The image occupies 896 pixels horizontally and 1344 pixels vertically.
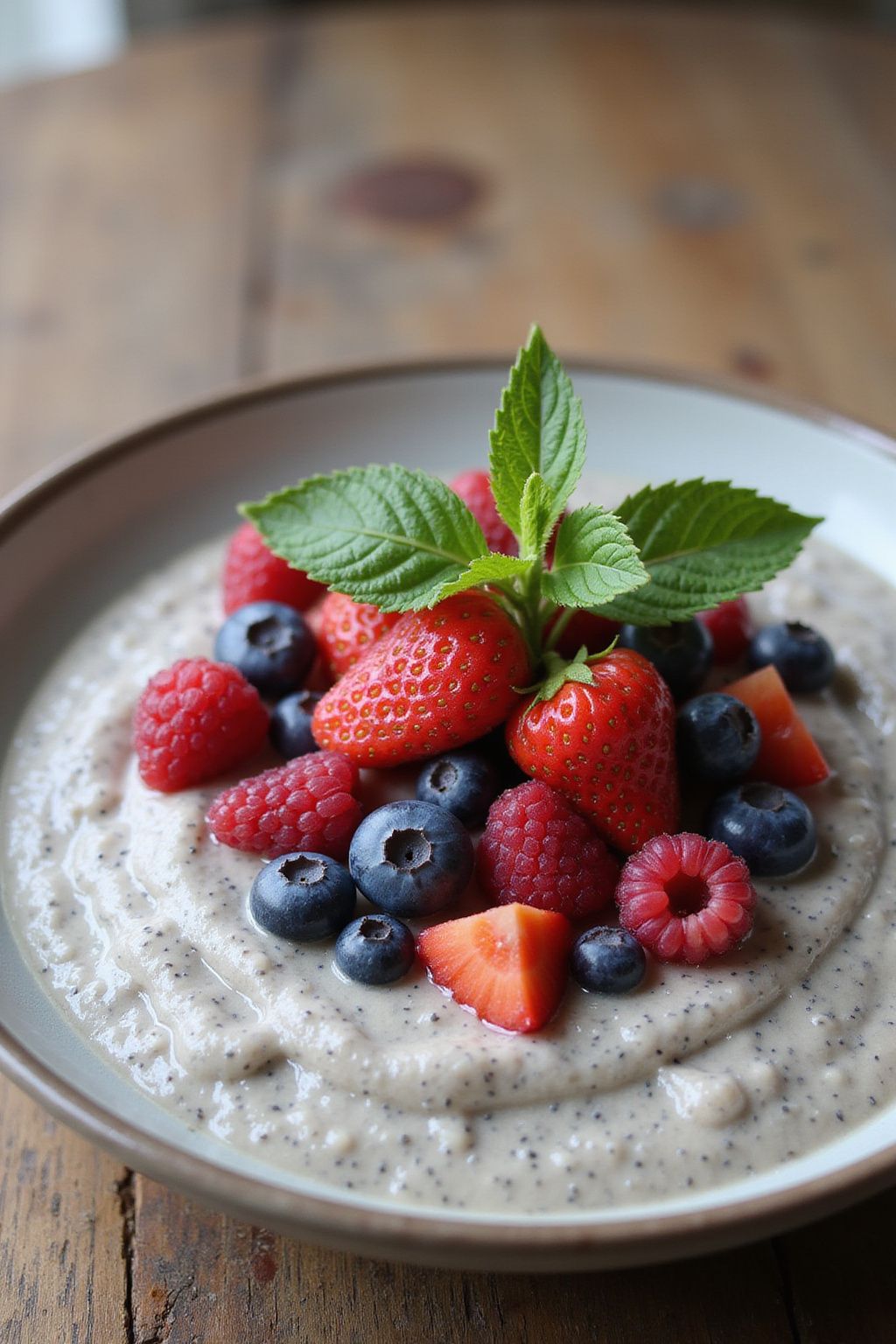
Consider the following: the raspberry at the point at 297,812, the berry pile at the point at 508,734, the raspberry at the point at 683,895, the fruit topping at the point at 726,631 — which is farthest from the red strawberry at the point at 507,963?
the fruit topping at the point at 726,631

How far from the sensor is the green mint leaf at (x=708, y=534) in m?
1.97

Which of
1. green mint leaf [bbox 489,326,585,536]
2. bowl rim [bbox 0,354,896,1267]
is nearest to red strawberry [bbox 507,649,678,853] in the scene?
green mint leaf [bbox 489,326,585,536]

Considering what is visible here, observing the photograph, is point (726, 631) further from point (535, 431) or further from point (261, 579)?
point (261, 579)

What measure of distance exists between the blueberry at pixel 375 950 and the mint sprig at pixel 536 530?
396mm

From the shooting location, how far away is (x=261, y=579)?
2.25 metres

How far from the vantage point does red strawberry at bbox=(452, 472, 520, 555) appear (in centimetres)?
214

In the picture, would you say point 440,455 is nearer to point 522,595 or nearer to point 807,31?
point 522,595

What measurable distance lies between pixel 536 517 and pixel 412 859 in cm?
50

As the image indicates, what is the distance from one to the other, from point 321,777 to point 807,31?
11.2 ft

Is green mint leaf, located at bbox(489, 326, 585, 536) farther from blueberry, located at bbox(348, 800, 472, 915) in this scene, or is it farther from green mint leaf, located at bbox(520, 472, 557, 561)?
blueberry, located at bbox(348, 800, 472, 915)

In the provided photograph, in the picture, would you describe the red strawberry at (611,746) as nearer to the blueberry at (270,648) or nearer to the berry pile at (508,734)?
the berry pile at (508,734)

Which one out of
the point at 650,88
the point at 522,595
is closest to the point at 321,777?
the point at 522,595

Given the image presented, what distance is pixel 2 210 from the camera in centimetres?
366

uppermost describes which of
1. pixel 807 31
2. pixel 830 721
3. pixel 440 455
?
pixel 807 31
